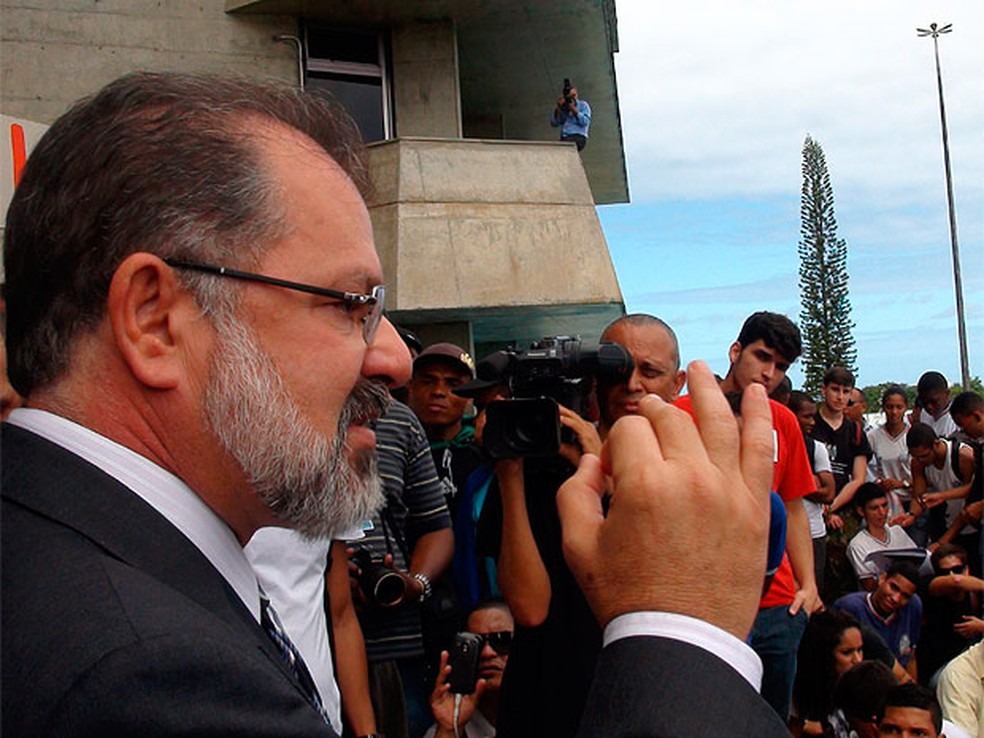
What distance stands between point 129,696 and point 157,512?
0.91ft

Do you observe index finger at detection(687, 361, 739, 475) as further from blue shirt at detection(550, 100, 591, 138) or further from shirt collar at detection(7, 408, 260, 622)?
blue shirt at detection(550, 100, 591, 138)

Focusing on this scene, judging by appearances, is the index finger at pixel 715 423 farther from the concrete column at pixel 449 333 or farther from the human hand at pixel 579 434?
the concrete column at pixel 449 333

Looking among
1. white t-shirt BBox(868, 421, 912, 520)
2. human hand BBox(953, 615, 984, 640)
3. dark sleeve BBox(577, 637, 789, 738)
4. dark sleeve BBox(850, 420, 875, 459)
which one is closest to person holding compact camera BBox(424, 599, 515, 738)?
dark sleeve BBox(577, 637, 789, 738)

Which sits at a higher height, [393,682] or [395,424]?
[395,424]

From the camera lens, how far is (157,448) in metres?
1.26


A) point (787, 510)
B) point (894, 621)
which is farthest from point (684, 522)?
point (894, 621)

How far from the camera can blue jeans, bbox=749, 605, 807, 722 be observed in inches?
165

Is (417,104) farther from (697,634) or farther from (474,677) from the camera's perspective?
(697,634)

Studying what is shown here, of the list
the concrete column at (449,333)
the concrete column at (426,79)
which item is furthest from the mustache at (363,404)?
the concrete column at (426,79)

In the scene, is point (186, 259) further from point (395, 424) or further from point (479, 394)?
point (479, 394)

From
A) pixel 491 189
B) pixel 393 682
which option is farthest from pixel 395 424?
pixel 491 189

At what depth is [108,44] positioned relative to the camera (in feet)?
37.3

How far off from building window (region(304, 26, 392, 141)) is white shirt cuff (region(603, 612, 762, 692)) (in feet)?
38.0

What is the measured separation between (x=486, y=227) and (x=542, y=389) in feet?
30.0
